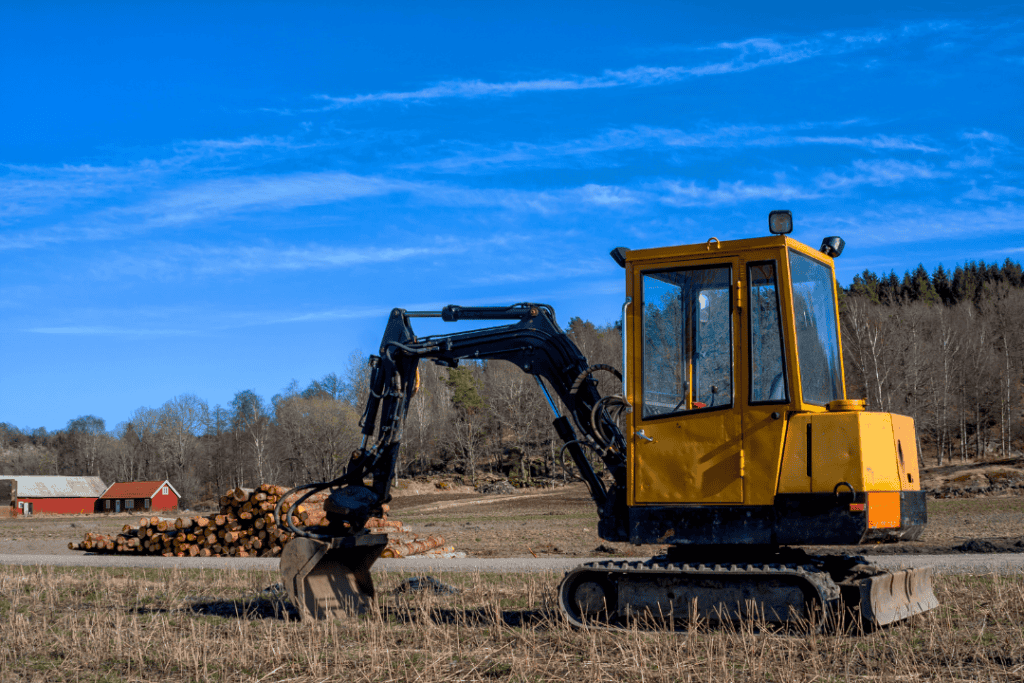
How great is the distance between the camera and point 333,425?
7325cm

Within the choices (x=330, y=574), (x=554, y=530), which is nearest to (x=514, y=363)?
(x=330, y=574)

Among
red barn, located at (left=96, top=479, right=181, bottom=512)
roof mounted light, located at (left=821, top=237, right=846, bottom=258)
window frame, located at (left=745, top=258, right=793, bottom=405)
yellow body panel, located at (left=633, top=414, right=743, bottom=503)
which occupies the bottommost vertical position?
red barn, located at (left=96, top=479, right=181, bottom=512)

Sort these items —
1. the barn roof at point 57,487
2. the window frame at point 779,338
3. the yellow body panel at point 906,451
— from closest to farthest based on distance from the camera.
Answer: the window frame at point 779,338
the yellow body panel at point 906,451
the barn roof at point 57,487

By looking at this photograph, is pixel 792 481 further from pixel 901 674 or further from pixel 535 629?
pixel 535 629

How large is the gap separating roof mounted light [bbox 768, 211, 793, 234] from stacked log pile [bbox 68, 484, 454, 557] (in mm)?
13903

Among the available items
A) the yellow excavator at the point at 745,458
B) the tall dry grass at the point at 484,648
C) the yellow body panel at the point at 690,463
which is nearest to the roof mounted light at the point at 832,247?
the yellow excavator at the point at 745,458

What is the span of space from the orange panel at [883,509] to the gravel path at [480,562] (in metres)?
4.33

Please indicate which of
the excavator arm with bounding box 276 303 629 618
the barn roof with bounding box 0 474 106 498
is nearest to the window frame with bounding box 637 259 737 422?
the excavator arm with bounding box 276 303 629 618

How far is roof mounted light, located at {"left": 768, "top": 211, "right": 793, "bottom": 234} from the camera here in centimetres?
795

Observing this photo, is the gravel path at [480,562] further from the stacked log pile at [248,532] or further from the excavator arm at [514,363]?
the excavator arm at [514,363]

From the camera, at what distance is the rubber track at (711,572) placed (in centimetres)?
738

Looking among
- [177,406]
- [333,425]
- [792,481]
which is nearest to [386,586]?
[792,481]

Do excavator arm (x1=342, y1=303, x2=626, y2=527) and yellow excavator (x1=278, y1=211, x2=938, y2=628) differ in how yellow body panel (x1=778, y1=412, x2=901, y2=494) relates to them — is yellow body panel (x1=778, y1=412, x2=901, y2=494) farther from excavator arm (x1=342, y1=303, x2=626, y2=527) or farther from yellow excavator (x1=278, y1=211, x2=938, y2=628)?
excavator arm (x1=342, y1=303, x2=626, y2=527)

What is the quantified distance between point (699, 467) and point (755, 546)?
83 cm
